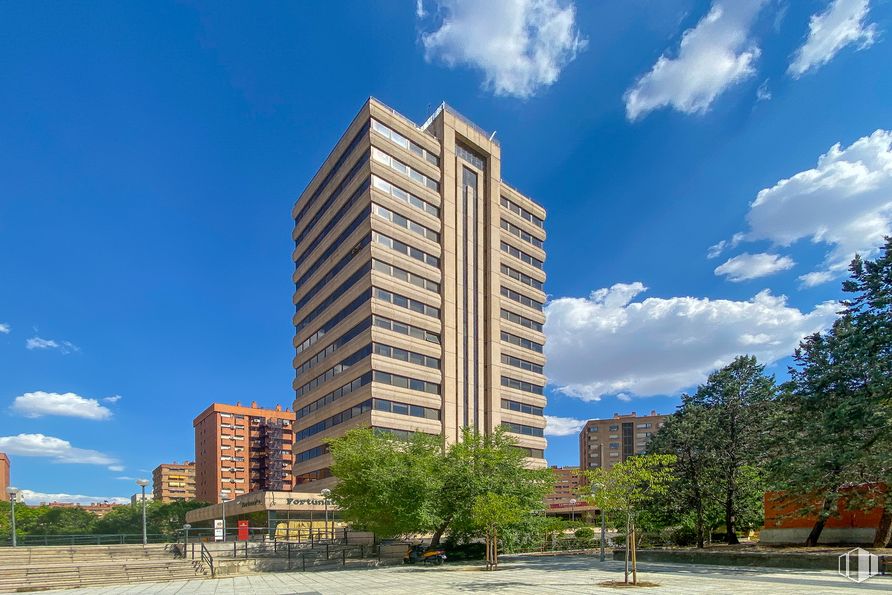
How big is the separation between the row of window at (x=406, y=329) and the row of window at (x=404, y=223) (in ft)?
33.7

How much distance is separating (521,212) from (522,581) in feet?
199

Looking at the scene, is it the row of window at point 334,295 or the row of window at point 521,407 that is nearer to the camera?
the row of window at point 334,295

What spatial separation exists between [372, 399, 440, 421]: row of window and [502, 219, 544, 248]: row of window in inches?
1031

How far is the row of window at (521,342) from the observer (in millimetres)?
71125

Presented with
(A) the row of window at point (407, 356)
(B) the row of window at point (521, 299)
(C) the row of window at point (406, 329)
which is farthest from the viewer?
(B) the row of window at point (521, 299)

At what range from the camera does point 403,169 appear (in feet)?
207

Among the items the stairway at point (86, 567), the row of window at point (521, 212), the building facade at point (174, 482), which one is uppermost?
the row of window at point (521, 212)

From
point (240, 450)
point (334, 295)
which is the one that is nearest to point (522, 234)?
point (334, 295)

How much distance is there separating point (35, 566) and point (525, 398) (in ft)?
173

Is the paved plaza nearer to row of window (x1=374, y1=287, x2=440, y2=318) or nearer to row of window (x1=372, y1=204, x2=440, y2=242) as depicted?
row of window (x1=374, y1=287, x2=440, y2=318)

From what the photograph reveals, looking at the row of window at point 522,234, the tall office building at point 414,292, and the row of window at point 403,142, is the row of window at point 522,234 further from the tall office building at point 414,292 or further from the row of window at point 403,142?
the row of window at point 403,142

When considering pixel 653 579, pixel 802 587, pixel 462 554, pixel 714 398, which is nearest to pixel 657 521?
pixel 714 398

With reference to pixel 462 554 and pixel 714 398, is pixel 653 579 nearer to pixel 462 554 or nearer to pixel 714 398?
pixel 462 554

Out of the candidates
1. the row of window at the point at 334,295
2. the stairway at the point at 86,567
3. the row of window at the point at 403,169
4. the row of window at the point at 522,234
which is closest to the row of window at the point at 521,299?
the row of window at the point at 522,234
